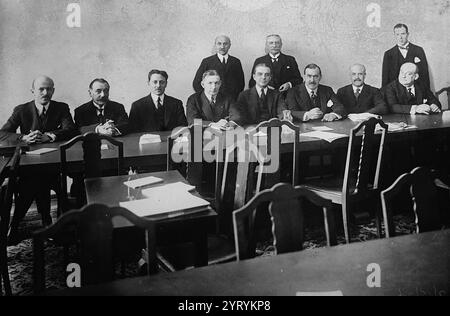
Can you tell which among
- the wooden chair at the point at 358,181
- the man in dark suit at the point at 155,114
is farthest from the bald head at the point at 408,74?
the man in dark suit at the point at 155,114

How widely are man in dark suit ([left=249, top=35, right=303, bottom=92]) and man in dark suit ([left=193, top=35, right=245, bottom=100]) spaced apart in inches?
9.0

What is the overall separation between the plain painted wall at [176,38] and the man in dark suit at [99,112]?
38.8 inches

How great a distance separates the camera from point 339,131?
14.7 feet

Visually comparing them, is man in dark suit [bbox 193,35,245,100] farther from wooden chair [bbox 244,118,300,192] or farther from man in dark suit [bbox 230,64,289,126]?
wooden chair [bbox 244,118,300,192]

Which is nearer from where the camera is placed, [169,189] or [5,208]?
[5,208]

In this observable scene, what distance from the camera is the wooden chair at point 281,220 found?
196cm

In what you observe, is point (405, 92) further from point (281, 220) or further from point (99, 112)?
point (281, 220)

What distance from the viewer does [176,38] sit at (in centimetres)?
616

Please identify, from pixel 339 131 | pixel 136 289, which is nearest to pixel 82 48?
pixel 339 131

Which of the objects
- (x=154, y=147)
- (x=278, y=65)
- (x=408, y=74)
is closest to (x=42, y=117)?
(x=154, y=147)

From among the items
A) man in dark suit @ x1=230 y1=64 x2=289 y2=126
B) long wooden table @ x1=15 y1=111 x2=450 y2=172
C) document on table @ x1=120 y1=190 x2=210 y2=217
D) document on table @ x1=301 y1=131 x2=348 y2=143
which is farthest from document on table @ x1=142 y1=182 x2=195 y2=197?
man in dark suit @ x1=230 y1=64 x2=289 y2=126

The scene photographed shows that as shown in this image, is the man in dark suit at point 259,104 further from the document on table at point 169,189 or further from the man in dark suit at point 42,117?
the document on table at point 169,189

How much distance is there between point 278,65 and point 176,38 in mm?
1325

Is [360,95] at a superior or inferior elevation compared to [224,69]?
inferior
